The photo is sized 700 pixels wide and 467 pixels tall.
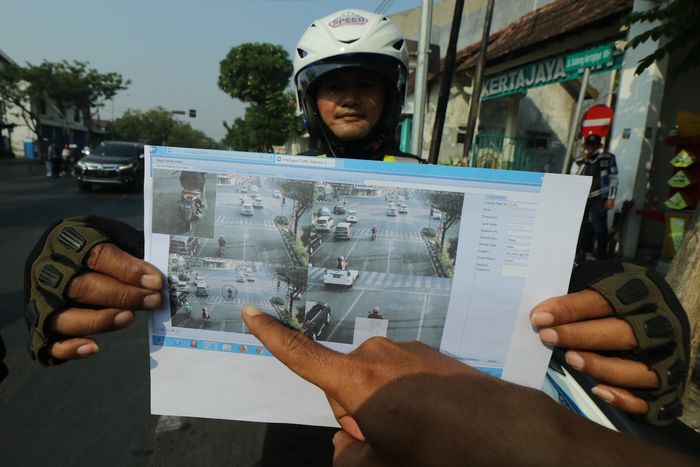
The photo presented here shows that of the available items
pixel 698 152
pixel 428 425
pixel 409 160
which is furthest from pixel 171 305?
pixel 698 152

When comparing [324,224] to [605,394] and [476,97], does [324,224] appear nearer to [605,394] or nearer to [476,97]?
[605,394]

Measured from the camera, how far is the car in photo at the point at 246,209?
104 cm

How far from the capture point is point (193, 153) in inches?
40.2

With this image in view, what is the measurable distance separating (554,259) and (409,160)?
89 centimetres

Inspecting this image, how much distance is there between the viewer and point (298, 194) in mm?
1038

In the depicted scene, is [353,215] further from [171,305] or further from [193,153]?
[171,305]

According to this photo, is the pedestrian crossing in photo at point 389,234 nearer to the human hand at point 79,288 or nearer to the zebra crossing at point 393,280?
the zebra crossing at point 393,280

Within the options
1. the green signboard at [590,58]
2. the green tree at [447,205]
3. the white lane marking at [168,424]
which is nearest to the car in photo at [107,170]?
the white lane marking at [168,424]

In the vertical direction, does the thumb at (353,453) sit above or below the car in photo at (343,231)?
below

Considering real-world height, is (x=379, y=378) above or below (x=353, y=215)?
below

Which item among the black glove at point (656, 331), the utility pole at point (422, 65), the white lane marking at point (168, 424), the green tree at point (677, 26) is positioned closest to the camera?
the black glove at point (656, 331)

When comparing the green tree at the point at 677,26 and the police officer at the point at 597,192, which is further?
the police officer at the point at 597,192

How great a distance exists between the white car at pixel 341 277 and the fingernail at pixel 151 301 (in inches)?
18.0

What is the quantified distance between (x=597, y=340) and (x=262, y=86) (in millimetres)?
37892
